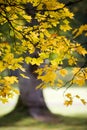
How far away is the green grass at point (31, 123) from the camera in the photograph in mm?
9289

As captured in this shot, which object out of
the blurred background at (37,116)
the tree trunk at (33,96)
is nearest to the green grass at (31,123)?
the blurred background at (37,116)

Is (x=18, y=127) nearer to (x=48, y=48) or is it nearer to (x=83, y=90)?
(x=48, y=48)

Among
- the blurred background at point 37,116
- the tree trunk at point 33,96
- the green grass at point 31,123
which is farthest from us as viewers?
the tree trunk at point 33,96

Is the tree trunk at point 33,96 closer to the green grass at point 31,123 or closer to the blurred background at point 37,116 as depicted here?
Answer: the blurred background at point 37,116

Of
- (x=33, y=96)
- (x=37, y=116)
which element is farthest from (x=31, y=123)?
(x=33, y=96)

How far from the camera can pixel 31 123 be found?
9.71m

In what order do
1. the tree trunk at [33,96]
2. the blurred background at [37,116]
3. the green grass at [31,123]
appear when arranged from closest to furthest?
the green grass at [31,123] → the blurred background at [37,116] → the tree trunk at [33,96]

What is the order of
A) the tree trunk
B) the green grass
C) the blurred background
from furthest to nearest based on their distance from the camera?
the tree trunk, the blurred background, the green grass

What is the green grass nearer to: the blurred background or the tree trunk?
the blurred background

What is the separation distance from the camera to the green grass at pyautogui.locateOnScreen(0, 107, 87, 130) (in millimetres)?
9289

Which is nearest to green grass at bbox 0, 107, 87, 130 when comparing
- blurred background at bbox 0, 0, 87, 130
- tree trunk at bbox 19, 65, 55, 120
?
blurred background at bbox 0, 0, 87, 130

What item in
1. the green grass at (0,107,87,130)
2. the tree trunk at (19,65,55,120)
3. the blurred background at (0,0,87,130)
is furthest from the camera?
the tree trunk at (19,65,55,120)

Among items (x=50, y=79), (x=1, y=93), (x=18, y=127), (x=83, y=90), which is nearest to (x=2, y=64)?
(x=1, y=93)

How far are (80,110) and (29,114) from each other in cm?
284
